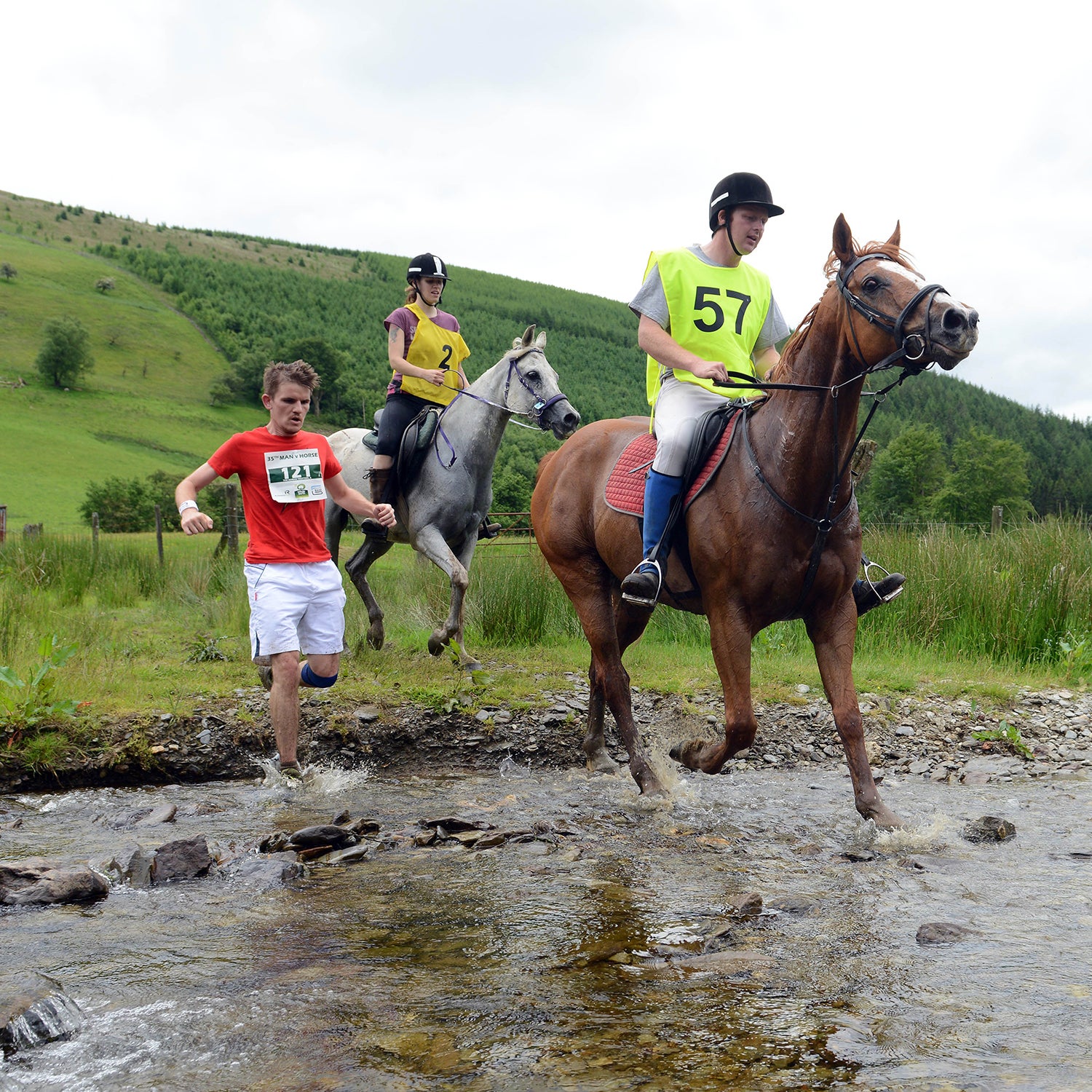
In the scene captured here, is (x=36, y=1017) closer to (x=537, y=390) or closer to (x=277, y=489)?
(x=277, y=489)

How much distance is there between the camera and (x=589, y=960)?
3287 millimetres

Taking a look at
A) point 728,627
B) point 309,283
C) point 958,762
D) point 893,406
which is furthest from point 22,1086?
point 309,283

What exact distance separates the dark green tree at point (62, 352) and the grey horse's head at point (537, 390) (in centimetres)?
8218

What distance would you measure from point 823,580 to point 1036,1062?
262 cm

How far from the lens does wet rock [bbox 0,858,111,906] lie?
12.8 feet

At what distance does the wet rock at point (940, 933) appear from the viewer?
11.1 feet

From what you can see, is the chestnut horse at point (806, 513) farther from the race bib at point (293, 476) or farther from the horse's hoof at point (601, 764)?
the race bib at point (293, 476)

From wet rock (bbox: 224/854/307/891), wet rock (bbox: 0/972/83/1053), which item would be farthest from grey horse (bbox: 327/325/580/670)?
wet rock (bbox: 0/972/83/1053)

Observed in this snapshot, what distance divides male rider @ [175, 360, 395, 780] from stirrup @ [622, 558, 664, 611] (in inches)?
59.1

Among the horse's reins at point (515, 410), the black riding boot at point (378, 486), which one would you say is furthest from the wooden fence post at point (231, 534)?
the horse's reins at point (515, 410)

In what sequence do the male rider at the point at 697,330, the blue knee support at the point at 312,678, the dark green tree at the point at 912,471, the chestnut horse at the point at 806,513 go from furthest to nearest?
1. the dark green tree at the point at 912,471
2. the blue knee support at the point at 312,678
3. the male rider at the point at 697,330
4. the chestnut horse at the point at 806,513

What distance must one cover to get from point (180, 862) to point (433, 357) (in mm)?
6045

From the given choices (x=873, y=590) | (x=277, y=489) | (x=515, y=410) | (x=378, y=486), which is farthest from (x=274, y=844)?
(x=515, y=410)

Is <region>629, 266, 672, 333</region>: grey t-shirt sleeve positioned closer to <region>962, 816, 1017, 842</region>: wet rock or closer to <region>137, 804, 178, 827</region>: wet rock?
<region>962, 816, 1017, 842</region>: wet rock
